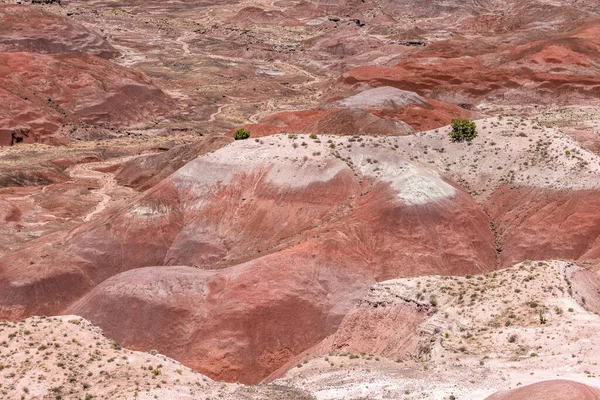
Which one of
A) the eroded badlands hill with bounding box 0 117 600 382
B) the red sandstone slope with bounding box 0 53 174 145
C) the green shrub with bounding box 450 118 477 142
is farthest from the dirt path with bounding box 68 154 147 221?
the green shrub with bounding box 450 118 477 142

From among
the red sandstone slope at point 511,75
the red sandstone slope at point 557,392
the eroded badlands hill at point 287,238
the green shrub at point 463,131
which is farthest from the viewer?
the red sandstone slope at point 511,75

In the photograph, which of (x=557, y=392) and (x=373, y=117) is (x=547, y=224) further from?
(x=557, y=392)

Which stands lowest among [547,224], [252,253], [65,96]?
[65,96]

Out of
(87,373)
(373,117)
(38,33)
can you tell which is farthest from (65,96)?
(87,373)

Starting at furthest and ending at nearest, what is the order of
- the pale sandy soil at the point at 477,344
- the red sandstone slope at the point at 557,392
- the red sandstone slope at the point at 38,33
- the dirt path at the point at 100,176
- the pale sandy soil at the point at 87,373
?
the red sandstone slope at the point at 38,33 → the dirt path at the point at 100,176 → the pale sandy soil at the point at 477,344 → the pale sandy soil at the point at 87,373 → the red sandstone slope at the point at 557,392

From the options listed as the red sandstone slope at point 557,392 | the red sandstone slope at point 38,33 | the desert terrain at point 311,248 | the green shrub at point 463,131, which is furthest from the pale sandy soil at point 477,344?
the red sandstone slope at point 38,33

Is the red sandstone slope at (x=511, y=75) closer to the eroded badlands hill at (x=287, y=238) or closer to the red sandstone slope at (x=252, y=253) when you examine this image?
the eroded badlands hill at (x=287, y=238)

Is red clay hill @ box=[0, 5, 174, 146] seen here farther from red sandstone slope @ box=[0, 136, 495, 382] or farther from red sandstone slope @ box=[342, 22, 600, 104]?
red sandstone slope @ box=[0, 136, 495, 382]
